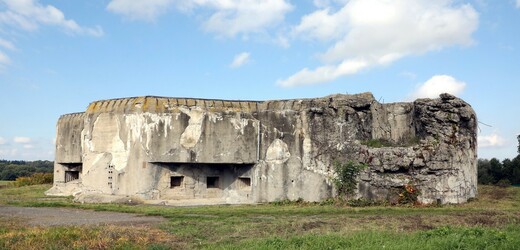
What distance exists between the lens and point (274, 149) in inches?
790

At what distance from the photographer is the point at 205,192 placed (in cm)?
2042

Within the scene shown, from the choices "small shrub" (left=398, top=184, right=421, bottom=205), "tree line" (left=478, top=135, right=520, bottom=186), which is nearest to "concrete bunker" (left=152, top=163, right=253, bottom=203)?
"small shrub" (left=398, top=184, right=421, bottom=205)

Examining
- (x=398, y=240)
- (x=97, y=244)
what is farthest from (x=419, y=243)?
(x=97, y=244)

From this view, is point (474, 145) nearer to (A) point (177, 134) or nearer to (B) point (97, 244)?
(A) point (177, 134)

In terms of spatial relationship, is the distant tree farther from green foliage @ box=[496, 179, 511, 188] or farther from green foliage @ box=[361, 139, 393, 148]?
green foliage @ box=[361, 139, 393, 148]

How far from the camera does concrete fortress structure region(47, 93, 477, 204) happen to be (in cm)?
1880

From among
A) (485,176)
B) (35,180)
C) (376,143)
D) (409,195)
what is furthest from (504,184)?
(35,180)

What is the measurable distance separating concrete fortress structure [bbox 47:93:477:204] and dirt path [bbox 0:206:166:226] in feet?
10.9

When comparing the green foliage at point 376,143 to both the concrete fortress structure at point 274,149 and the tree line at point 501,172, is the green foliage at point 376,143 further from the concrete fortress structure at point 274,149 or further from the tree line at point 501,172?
the tree line at point 501,172

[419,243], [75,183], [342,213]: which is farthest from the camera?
[75,183]

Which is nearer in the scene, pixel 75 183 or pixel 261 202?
pixel 261 202

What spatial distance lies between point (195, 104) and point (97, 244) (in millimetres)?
11412

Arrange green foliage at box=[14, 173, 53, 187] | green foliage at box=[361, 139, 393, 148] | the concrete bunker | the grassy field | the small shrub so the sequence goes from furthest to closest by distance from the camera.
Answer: green foliage at box=[14, 173, 53, 187] → the concrete bunker → green foliage at box=[361, 139, 393, 148] → the small shrub → the grassy field

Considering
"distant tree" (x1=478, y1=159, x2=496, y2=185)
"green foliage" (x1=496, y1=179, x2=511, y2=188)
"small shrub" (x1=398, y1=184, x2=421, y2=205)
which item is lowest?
"small shrub" (x1=398, y1=184, x2=421, y2=205)
